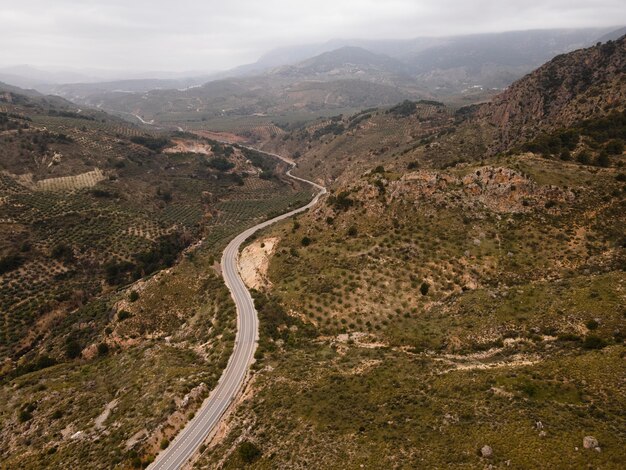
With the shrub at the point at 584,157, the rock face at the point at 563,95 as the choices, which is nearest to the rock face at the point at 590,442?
the shrub at the point at 584,157

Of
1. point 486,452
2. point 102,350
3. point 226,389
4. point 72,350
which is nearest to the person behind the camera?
point 486,452

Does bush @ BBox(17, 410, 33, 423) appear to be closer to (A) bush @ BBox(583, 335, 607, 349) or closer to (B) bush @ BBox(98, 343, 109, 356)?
(B) bush @ BBox(98, 343, 109, 356)

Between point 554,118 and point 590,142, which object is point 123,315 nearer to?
point 590,142

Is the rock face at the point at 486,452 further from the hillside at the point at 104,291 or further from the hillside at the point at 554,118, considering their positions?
the hillside at the point at 554,118

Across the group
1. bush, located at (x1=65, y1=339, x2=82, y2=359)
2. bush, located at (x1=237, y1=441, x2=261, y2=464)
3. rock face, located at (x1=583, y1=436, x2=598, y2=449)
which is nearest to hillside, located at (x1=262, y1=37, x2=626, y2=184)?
rock face, located at (x1=583, y1=436, x2=598, y2=449)

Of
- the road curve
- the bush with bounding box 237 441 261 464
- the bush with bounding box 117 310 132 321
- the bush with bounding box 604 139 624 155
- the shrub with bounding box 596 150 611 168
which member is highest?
the bush with bounding box 604 139 624 155

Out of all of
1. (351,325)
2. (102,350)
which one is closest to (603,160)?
(351,325)
